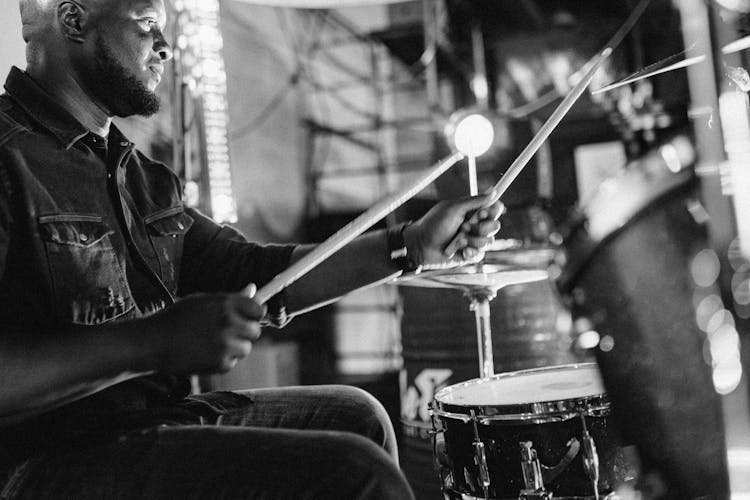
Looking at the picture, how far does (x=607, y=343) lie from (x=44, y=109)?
3.23 feet

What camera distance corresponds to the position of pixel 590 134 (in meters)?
6.01

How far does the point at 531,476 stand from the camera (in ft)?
4.91

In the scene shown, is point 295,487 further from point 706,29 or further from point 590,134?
point 590,134

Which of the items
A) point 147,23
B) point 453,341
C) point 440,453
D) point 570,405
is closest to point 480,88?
point 453,341

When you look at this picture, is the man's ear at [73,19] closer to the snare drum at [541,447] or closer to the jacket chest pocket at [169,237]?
the jacket chest pocket at [169,237]

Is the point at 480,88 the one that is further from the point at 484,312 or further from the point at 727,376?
the point at 727,376

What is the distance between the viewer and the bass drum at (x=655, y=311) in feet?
2.85

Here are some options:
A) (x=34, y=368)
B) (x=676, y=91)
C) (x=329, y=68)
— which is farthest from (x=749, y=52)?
(x=329, y=68)

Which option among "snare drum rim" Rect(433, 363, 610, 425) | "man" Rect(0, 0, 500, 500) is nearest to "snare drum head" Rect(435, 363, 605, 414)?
"snare drum rim" Rect(433, 363, 610, 425)

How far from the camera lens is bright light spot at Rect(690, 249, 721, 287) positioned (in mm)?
856

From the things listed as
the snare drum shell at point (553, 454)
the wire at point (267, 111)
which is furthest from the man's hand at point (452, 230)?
the wire at point (267, 111)

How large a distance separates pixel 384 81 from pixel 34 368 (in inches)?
230

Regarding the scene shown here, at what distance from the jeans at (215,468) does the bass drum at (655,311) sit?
1.06 feet

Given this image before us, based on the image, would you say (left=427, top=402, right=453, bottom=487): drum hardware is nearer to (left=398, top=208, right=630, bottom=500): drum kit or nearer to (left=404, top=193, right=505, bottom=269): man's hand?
(left=398, top=208, right=630, bottom=500): drum kit
